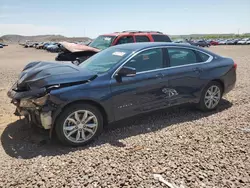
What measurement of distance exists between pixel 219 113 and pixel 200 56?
1.32m

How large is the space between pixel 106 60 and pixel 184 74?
1.61 meters

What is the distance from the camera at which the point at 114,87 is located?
4371 millimetres

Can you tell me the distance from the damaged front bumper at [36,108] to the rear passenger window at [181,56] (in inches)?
102

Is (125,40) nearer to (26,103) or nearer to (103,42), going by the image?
(103,42)

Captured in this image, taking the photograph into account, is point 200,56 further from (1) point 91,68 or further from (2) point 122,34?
(2) point 122,34

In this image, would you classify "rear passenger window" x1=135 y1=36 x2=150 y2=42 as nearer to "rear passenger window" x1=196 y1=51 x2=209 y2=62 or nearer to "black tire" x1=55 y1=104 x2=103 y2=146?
"rear passenger window" x1=196 y1=51 x2=209 y2=62

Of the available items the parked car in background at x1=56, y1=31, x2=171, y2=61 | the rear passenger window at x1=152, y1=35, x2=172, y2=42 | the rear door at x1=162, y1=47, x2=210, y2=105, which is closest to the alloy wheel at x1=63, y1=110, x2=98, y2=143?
the rear door at x1=162, y1=47, x2=210, y2=105

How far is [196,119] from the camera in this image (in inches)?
209

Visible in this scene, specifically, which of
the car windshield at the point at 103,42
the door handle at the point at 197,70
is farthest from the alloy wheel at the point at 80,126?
the car windshield at the point at 103,42

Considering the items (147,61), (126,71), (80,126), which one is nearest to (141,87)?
(126,71)

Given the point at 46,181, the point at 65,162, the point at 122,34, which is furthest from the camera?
the point at 122,34

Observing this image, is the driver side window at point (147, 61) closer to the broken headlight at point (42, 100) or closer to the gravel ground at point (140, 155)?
the gravel ground at point (140, 155)

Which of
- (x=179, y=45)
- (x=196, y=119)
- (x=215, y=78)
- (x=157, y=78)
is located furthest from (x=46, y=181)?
(x=215, y=78)

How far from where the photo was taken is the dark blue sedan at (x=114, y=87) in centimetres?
397
